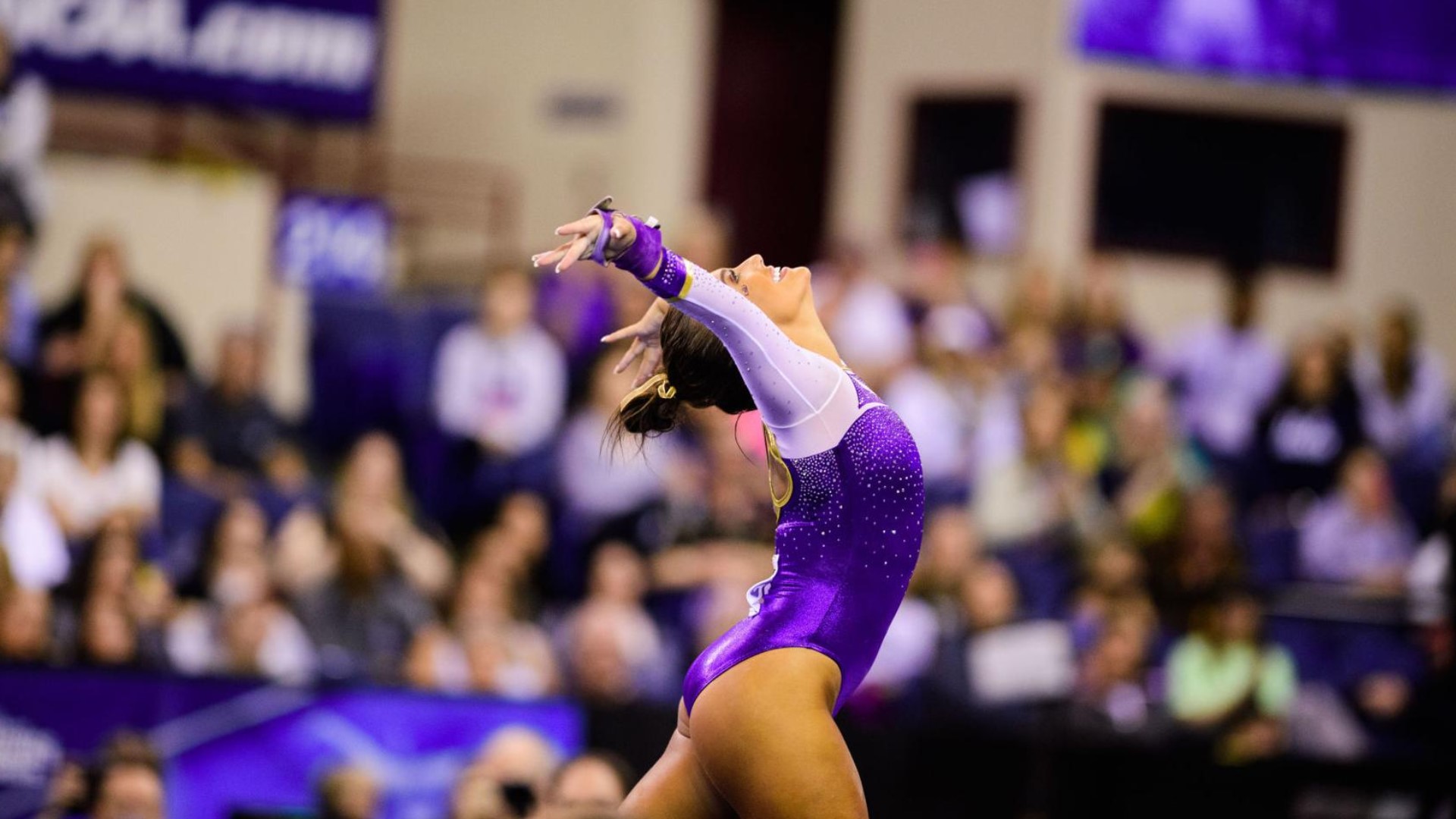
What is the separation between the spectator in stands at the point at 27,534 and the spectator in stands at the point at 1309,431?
684 centimetres

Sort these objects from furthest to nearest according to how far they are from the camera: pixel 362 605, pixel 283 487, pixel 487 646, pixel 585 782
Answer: pixel 283 487 → pixel 362 605 → pixel 487 646 → pixel 585 782

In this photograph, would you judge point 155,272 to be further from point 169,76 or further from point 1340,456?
point 1340,456

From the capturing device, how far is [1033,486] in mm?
9859

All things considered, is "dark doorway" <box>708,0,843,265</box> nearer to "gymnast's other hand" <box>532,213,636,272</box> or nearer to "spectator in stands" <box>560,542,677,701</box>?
"spectator in stands" <box>560,542,677,701</box>

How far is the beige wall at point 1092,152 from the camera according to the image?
45.9 feet

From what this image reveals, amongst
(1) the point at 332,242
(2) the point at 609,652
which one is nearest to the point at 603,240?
(2) the point at 609,652

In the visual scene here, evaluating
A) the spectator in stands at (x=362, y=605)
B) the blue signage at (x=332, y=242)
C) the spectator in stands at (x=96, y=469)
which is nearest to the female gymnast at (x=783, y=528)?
the spectator in stands at (x=362, y=605)

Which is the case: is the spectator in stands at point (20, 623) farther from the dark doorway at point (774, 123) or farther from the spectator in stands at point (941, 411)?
the dark doorway at point (774, 123)

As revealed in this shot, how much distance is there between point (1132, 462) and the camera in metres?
10.3

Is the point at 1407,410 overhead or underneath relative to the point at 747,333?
underneath

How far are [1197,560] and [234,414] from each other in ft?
15.8

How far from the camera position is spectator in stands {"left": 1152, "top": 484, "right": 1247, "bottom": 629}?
31.1 feet

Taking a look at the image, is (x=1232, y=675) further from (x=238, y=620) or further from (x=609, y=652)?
(x=238, y=620)

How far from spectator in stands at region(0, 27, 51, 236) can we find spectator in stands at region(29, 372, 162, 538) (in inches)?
51.1
